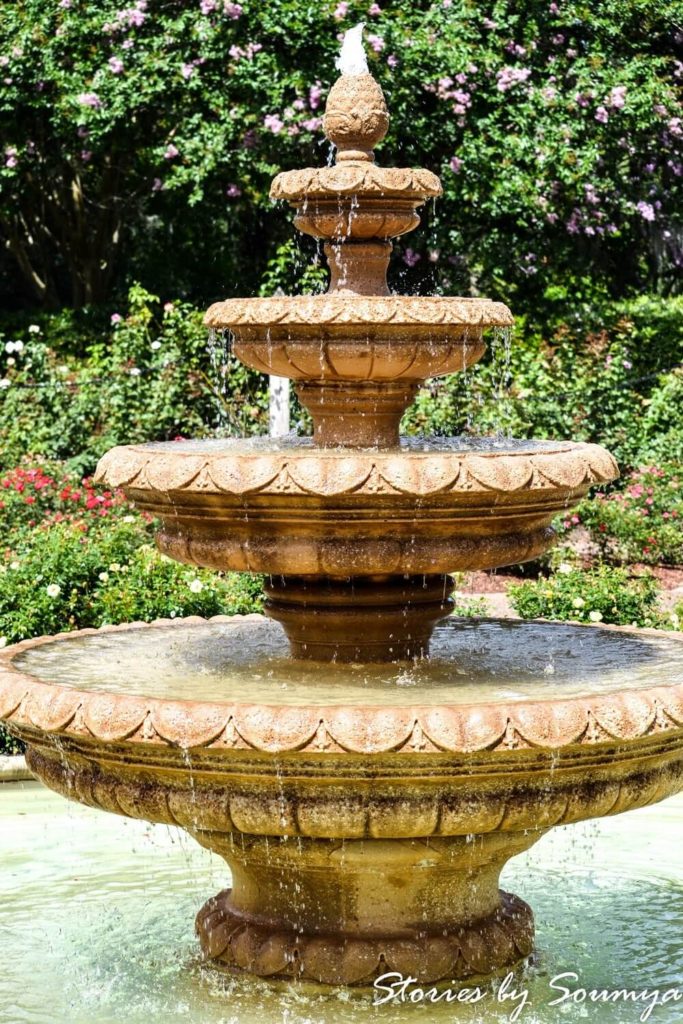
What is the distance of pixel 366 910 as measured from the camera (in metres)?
5.04

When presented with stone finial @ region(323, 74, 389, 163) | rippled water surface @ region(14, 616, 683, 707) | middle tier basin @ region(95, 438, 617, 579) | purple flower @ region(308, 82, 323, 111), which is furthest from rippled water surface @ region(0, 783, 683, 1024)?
purple flower @ region(308, 82, 323, 111)

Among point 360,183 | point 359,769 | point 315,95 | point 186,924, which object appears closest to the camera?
point 359,769

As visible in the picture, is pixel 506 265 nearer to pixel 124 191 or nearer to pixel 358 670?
pixel 124 191

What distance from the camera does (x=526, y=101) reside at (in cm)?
1545

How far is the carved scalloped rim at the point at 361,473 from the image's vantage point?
15.3 ft

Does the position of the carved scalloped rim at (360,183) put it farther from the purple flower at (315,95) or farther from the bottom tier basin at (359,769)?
the purple flower at (315,95)

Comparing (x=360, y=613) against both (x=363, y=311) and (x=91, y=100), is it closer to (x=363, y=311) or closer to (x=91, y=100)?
(x=363, y=311)

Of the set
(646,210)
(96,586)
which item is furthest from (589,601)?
(646,210)

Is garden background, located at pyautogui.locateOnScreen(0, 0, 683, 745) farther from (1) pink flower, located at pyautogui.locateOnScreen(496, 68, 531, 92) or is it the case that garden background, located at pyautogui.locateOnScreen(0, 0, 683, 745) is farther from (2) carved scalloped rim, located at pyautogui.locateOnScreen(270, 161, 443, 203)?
(2) carved scalloped rim, located at pyautogui.locateOnScreen(270, 161, 443, 203)

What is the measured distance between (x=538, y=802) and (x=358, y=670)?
82 cm

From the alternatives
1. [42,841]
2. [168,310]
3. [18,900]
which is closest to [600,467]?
[18,900]

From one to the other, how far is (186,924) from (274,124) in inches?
412

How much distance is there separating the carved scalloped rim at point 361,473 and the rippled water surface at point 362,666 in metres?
0.62

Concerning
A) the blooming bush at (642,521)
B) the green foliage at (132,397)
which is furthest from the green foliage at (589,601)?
the green foliage at (132,397)
